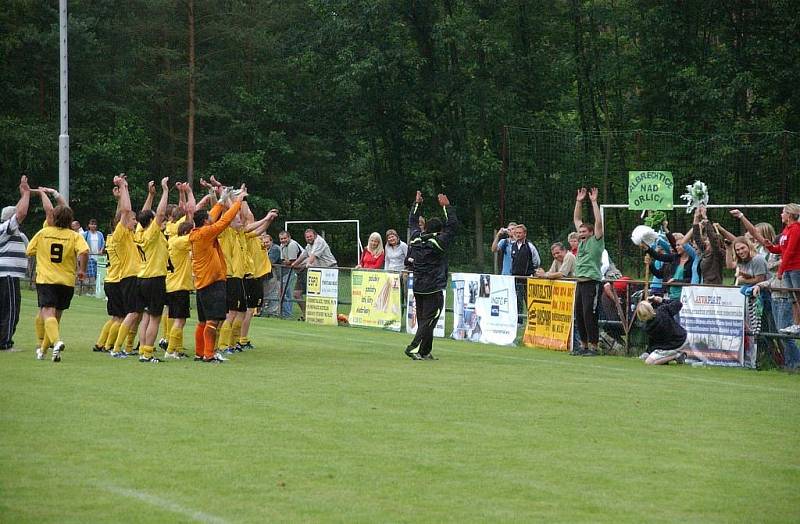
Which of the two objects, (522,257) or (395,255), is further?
(395,255)

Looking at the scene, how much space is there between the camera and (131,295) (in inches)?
642

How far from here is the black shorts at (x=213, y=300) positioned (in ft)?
51.1

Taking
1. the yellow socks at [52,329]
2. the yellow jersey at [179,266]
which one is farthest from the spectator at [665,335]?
the yellow socks at [52,329]

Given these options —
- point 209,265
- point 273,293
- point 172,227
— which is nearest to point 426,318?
point 209,265

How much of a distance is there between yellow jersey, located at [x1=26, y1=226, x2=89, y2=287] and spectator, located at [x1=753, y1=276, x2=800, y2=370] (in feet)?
30.8

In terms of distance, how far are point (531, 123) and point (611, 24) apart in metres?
5.41

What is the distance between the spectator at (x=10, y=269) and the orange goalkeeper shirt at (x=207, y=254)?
294 cm

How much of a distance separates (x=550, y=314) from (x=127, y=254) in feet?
24.6

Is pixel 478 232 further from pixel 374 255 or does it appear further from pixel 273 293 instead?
pixel 374 255

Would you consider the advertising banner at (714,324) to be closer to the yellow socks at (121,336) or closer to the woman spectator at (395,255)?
the yellow socks at (121,336)

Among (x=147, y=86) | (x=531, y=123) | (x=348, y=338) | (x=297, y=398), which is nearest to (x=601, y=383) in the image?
(x=297, y=398)

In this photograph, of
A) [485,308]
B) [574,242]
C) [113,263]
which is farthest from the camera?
[485,308]

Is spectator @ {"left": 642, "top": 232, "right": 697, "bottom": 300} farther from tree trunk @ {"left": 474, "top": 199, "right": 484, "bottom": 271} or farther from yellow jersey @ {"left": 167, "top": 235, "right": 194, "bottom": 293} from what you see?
tree trunk @ {"left": 474, "top": 199, "right": 484, "bottom": 271}

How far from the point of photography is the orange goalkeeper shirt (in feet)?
50.4
